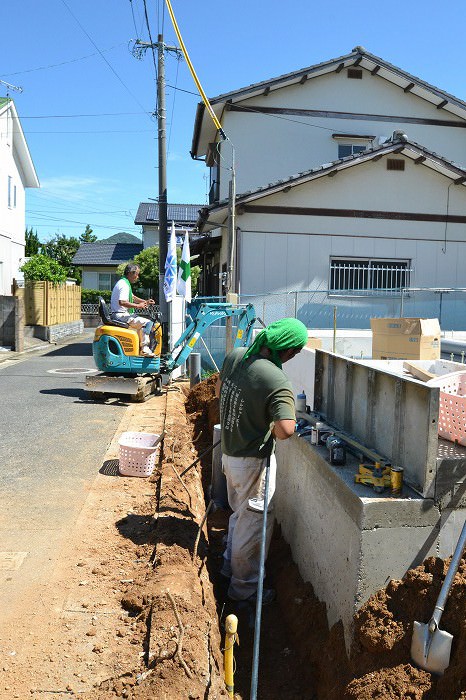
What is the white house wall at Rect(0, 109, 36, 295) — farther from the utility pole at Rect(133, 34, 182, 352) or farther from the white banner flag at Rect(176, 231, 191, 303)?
the white banner flag at Rect(176, 231, 191, 303)

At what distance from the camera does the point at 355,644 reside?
3.64m

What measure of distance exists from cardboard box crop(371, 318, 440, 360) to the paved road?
4.29 meters

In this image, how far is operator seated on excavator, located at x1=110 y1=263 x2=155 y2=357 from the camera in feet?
33.8

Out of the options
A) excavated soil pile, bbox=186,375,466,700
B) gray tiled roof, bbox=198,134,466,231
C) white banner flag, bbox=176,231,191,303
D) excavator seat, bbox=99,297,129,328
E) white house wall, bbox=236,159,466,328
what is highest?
gray tiled roof, bbox=198,134,466,231

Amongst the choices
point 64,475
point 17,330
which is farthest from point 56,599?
point 17,330

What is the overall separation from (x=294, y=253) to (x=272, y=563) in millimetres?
11127

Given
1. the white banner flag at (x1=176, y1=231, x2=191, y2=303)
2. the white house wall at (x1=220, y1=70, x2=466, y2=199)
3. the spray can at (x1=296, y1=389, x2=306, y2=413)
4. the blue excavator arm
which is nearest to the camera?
the spray can at (x1=296, y1=389, x2=306, y2=413)

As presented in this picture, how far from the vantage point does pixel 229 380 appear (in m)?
4.52

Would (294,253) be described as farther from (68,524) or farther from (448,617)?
(448,617)

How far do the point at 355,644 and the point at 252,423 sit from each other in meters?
1.53

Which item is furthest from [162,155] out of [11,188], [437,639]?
[437,639]

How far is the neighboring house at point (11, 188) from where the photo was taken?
23.9 m

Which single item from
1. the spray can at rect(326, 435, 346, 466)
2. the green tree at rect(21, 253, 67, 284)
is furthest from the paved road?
the green tree at rect(21, 253, 67, 284)

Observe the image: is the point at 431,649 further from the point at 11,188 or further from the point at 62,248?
the point at 62,248
